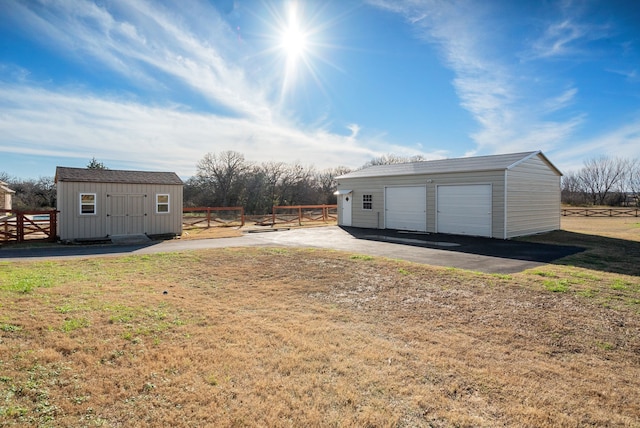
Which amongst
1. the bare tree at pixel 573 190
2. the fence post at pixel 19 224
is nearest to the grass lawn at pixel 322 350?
the fence post at pixel 19 224

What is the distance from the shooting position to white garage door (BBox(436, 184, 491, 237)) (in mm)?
14438

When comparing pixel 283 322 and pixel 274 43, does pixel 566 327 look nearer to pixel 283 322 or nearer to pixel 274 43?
pixel 283 322

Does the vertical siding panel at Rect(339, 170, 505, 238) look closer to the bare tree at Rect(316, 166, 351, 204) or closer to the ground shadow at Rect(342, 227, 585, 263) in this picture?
the ground shadow at Rect(342, 227, 585, 263)

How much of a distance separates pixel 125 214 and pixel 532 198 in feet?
60.9

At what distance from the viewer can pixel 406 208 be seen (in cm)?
1733

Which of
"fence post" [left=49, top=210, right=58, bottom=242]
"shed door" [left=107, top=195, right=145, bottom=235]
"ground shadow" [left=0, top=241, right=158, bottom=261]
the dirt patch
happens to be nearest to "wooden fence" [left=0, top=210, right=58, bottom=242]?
"fence post" [left=49, top=210, right=58, bottom=242]

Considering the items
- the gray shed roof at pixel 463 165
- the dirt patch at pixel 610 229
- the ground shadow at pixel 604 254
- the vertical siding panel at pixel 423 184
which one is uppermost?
the gray shed roof at pixel 463 165

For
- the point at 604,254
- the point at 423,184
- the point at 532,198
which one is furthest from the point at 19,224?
the point at 532,198

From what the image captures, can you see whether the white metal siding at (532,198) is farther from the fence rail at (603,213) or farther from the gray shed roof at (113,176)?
the fence rail at (603,213)

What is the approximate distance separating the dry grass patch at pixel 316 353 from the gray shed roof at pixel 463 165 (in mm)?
8278

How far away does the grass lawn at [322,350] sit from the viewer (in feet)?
9.02

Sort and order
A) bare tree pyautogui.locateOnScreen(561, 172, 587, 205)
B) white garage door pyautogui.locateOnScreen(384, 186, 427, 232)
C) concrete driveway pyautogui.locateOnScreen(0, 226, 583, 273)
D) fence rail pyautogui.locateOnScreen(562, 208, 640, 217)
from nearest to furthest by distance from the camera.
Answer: concrete driveway pyautogui.locateOnScreen(0, 226, 583, 273) < white garage door pyautogui.locateOnScreen(384, 186, 427, 232) < fence rail pyautogui.locateOnScreen(562, 208, 640, 217) < bare tree pyautogui.locateOnScreen(561, 172, 587, 205)

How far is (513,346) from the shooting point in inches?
162

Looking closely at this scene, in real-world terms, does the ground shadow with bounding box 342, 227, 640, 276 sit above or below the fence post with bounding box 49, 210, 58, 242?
below
